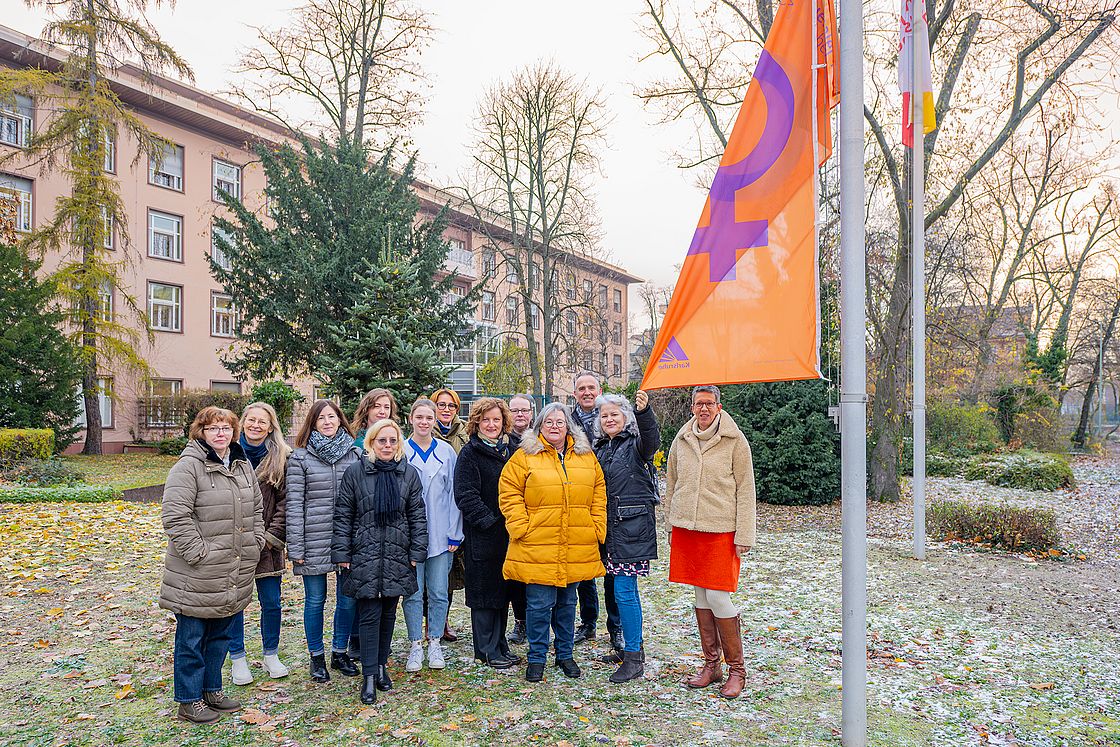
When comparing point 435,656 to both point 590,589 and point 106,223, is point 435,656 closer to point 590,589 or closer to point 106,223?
point 590,589

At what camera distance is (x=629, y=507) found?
18.0 feet


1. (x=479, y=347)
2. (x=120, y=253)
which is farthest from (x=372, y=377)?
(x=479, y=347)

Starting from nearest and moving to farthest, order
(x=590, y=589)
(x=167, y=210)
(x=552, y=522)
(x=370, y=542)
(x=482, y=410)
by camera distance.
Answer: (x=370, y=542)
(x=552, y=522)
(x=482, y=410)
(x=590, y=589)
(x=167, y=210)

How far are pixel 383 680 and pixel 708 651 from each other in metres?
2.35

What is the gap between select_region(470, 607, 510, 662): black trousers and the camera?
573cm

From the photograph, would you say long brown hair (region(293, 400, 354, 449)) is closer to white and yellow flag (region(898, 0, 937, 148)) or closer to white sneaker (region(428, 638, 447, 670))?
white sneaker (region(428, 638, 447, 670))

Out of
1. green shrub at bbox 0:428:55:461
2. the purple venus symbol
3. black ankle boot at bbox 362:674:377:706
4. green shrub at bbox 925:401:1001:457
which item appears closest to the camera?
the purple venus symbol

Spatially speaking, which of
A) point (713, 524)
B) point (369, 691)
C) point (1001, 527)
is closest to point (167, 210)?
point (369, 691)

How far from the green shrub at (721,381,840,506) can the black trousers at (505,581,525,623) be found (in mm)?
9350

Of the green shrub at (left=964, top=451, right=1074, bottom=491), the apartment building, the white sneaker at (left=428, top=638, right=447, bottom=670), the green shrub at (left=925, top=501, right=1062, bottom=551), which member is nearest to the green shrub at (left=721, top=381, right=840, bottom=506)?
the green shrub at (left=925, top=501, right=1062, bottom=551)

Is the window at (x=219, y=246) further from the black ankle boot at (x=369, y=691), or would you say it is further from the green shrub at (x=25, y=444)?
the black ankle boot at (x=369, y=691)

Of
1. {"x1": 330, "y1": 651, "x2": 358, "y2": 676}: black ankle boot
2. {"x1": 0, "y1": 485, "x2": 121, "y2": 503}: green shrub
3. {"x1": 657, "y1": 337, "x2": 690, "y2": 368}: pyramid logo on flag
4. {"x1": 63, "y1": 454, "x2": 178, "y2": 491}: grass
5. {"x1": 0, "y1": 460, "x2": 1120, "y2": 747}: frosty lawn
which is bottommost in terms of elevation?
{"x1": 0, "y1": 460, "x2": 1120, "y2": 747}: frosty lawn

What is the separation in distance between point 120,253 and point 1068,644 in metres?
32.2

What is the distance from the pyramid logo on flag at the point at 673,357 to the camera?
4.47 metres
